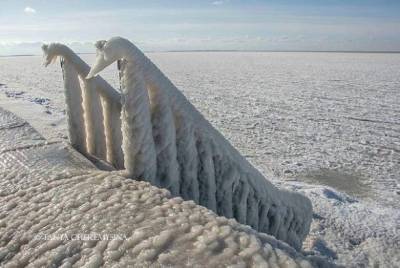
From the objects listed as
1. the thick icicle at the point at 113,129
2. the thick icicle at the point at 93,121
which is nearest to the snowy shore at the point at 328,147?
the thick icicle at the point at 93,121

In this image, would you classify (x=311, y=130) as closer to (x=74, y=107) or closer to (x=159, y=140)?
(x=74, y=107)

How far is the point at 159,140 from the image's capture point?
1855 mm

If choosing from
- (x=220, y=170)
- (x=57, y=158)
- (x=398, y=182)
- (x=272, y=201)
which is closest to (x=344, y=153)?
(x=398, y=182)

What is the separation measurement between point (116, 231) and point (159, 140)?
709 mm

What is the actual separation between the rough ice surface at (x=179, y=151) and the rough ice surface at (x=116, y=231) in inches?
9.3

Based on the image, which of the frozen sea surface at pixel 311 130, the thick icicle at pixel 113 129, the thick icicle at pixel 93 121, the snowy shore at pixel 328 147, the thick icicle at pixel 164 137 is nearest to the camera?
the thick icicle at pixel 164 137

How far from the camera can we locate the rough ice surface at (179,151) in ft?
5.60

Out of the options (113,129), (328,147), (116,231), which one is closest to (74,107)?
(113,129)

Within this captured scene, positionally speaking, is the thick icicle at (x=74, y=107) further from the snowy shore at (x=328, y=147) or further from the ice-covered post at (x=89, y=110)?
the snowy shore at (x=328, y=147)

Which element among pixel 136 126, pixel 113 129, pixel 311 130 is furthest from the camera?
pixel 311 130

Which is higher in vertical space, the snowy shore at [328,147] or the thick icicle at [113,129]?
the thick icicle at [113,129]

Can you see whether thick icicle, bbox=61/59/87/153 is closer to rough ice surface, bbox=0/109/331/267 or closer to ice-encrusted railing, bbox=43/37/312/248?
ice-encrusted railing, bbox=43/37/312/248

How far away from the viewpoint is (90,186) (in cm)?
152

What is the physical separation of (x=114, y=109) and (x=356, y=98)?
37.8ft
